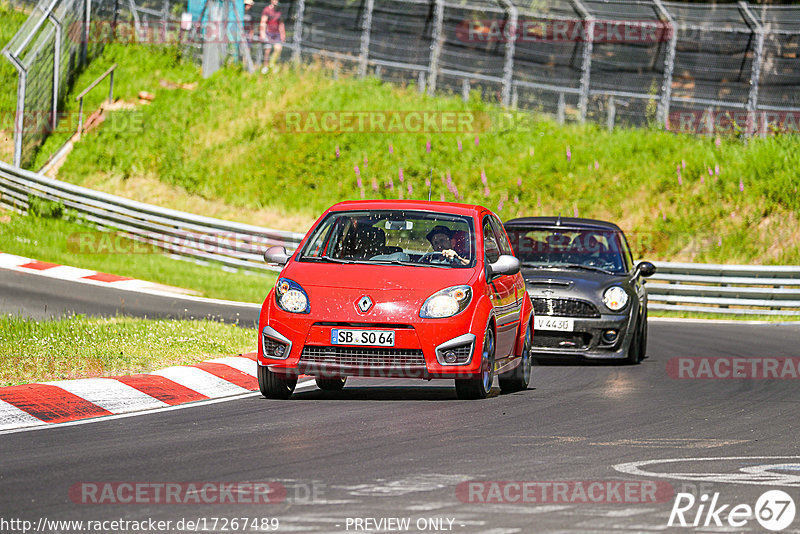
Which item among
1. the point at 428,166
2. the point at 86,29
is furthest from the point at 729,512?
the point at 86,29

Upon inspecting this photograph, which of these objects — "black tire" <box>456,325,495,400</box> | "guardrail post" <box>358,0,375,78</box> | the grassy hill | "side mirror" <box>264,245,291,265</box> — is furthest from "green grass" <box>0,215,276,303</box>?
"black tire" <box>456,325,495,400</box>

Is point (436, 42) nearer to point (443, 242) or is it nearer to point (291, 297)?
point (443, 242)

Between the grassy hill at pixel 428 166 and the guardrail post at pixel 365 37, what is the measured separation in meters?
0.58

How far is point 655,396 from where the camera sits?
1096 centimetres

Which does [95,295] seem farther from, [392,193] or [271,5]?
[271,5]

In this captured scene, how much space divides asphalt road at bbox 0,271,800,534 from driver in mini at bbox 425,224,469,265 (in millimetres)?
1142

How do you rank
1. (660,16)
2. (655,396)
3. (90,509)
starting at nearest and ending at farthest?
(90,509)
(655,396)
(660,16)

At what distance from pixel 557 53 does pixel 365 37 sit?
16.6 feet

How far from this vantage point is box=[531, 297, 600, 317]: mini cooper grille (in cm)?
1335

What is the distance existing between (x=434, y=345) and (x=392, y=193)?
2068cm

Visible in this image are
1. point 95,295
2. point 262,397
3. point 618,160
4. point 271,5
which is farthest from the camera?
point 271,5

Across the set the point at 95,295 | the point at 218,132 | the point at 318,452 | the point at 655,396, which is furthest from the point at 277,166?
the point at 318,452

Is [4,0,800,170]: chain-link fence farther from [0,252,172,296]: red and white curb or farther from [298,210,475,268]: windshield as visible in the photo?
[298,210,475,268]: windshield

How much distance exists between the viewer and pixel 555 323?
13.4 metres
